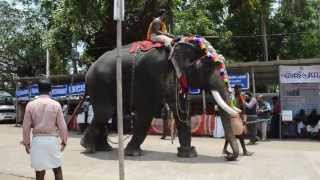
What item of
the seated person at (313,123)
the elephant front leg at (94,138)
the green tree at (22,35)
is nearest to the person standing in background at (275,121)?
the seated person at (313,123)

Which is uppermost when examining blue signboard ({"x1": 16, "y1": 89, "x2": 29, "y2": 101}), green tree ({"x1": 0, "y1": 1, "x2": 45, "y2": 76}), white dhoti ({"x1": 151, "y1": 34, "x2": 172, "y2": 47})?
green tree ({"x1": 0, "y1": 1, "x2": 45, "y2": 76})

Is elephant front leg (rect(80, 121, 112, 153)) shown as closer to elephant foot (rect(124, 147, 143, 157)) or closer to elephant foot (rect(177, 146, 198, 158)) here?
elephant foot (rect(124, 147, 143, 157))

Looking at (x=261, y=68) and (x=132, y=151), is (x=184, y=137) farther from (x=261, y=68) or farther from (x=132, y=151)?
(x=261, y=68)

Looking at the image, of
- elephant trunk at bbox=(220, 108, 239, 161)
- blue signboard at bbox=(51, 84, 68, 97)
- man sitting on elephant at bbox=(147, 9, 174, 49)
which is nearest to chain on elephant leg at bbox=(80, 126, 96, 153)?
man sitting on elephant at bbox=(147, 9, 174, 49)

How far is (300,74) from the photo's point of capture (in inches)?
798

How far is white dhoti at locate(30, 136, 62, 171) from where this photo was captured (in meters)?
8.41

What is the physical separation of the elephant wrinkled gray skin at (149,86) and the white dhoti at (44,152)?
5480mm

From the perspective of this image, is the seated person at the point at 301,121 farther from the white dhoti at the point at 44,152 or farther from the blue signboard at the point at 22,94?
the blue signboard at the point at 22,94

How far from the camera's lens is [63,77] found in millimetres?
27969

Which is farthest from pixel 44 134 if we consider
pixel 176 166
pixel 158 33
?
pixel 158 33

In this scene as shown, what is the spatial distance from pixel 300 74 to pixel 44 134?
1346 cm

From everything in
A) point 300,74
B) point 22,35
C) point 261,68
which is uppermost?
point 22,35

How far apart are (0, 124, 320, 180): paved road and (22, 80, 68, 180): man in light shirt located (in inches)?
111

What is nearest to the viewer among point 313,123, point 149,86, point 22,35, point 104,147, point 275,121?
point 149,86
